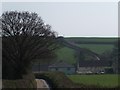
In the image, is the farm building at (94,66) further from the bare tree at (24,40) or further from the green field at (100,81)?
the bare tree at (24,40)

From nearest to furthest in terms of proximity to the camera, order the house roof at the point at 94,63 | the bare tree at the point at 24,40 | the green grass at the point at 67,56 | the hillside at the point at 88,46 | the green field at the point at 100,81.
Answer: the green field at the point at 100,81, the bare tree at the point at 24,40, the green grass at the point at 67,56, the hillside at the point at 88,46, the house roof at the point at 94,63

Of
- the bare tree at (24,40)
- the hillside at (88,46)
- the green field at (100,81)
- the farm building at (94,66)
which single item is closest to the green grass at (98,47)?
the hillside at (88,46)

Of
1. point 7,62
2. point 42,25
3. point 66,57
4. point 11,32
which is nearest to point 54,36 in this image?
point 42,25

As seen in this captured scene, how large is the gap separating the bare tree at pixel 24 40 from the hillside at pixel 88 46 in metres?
37.9

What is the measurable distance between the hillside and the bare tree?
37936 mm

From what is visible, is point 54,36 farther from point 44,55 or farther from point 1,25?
point 1,25

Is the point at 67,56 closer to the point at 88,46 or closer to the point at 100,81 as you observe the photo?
the point at 88,46

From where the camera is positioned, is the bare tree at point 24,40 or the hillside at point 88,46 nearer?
the bare tree at point 24,40

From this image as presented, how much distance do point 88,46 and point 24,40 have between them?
177 ft

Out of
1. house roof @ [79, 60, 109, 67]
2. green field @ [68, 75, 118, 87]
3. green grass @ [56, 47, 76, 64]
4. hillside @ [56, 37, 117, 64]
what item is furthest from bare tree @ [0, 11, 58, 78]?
house roof @ [79, 60, 109, 67]

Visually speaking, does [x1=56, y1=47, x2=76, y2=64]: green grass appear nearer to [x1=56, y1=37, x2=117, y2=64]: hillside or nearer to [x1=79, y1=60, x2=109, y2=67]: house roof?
[x1=56, y1=37, x2=117, y2=64]: hillside

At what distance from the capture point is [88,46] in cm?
9950

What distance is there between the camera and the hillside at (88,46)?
9103 centimetres

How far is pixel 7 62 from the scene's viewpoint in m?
42.0
